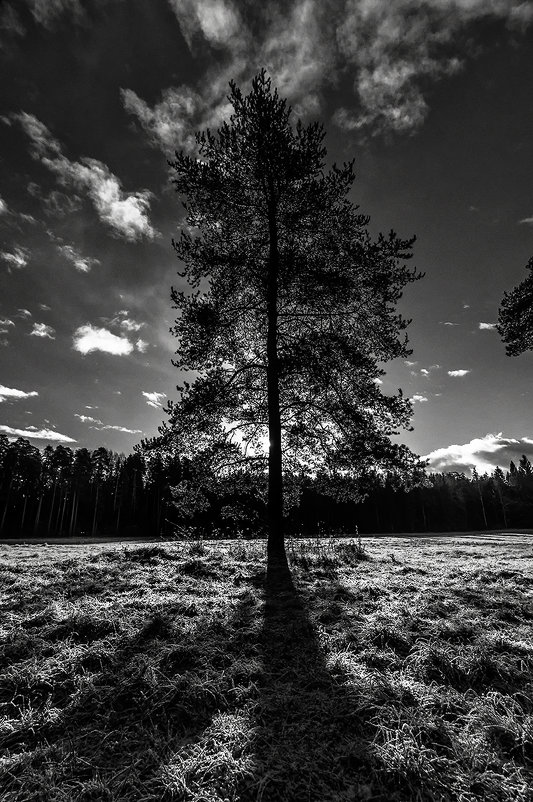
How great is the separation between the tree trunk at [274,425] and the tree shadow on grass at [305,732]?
14.8 feet

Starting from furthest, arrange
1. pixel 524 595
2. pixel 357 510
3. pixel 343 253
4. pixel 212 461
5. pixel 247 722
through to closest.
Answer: pixel 357 510, pixel 343 253, pixel 212 461, pixel 524 595, pixel 247 722

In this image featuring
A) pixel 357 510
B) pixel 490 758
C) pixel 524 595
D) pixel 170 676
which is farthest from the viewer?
pixel 357 510

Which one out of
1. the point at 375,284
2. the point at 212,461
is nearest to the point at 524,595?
the point at 212,461

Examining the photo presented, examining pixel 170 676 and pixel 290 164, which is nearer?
pixel 170 676

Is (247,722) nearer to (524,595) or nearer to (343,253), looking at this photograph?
(524,595)

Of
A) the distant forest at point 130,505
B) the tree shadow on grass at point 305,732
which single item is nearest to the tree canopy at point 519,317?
the tree shadow on grass at point 305,732

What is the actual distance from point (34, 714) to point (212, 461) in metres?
7.48

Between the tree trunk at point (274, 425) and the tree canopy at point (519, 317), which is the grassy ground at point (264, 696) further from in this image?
the tree canopy at point (519, 317)

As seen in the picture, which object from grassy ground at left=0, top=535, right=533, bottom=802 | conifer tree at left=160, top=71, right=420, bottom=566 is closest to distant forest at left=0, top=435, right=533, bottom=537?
conifer tree at left=160, top=71, right=420, bottom=566

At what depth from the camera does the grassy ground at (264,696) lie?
1950mm

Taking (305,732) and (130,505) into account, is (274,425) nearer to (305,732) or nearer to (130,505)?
(305,732)

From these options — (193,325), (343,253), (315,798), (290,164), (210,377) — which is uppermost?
(290,164)

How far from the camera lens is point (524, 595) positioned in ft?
17.7

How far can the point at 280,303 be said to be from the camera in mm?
11086
